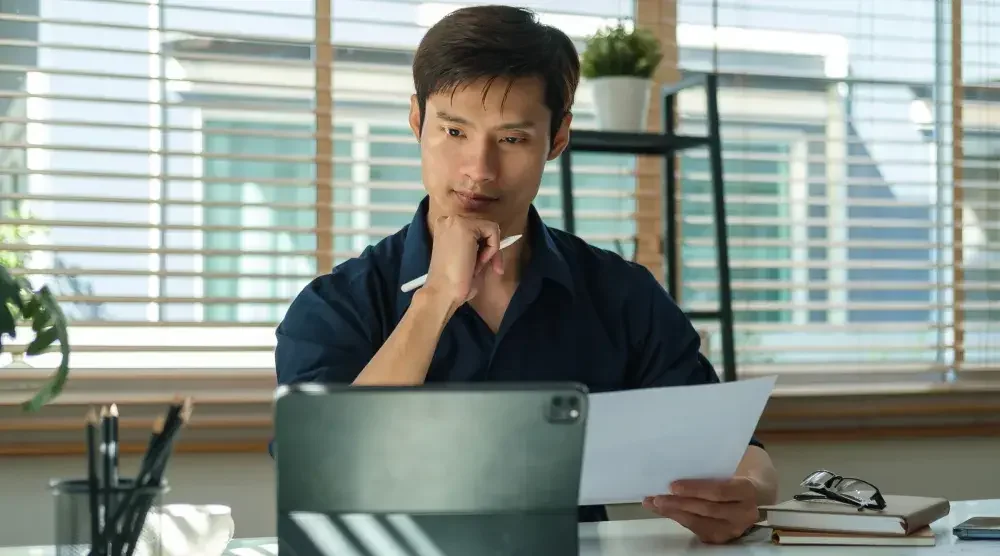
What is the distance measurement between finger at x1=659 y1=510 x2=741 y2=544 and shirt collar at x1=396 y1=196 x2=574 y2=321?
0.43 metres

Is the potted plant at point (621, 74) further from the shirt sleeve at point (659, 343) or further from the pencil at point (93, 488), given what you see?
the pencil at point (93, 488)

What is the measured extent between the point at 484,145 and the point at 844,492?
2.10 feet

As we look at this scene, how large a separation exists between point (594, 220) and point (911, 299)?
1006 mm

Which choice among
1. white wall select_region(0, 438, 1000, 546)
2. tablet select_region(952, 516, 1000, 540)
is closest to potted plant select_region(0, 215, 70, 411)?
tablet select_region(952, 516, 1000, 540)

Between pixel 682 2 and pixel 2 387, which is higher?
pixel 682 2

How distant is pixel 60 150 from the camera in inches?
102

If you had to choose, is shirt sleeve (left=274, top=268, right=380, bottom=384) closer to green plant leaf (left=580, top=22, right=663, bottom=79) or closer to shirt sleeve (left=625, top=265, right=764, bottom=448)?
shirt sleeve (left=625, top=265, right=764, bottom=448)

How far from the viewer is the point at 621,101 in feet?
8.83

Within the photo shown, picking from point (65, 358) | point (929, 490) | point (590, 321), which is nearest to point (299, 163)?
point (590, 321)

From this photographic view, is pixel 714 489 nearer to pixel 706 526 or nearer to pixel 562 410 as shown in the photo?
pixel 706 526

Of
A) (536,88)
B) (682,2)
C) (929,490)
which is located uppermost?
(682,2)

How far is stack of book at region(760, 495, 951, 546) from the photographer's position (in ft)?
4.58

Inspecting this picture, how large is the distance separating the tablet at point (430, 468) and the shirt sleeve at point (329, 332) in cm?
71

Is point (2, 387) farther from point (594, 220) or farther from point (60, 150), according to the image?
point (594, 220)
